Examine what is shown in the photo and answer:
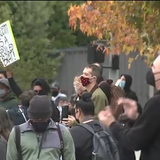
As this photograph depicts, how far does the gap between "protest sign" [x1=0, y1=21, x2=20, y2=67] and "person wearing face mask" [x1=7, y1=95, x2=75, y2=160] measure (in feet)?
16.5

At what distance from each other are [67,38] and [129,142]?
29.8 metres

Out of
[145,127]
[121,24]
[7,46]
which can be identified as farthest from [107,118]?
[121,24]

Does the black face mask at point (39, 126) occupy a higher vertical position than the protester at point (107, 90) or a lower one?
higher

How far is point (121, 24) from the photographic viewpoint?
1246cm

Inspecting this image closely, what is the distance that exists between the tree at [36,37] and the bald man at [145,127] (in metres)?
17.3

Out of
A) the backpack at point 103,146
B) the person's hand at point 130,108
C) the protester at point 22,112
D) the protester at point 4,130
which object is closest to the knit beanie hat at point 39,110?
the protester at point 4,130

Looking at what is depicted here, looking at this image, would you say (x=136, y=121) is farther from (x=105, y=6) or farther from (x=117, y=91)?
(x=105, y=6)

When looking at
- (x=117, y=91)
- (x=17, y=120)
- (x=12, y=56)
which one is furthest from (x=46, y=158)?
(x=12, y=56)

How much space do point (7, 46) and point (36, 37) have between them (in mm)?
17813

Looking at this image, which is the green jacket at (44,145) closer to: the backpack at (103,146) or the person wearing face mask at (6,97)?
the backpack at (103,146)

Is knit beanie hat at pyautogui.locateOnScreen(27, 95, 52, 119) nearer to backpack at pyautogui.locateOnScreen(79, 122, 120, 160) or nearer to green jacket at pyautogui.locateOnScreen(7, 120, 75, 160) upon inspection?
green jacket at pyautogui.locateOnScreen(7, 120, 75, 160)

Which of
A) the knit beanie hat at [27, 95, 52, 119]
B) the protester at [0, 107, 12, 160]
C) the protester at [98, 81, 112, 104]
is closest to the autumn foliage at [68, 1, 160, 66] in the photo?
the protester at [98, 81, 112, 104]

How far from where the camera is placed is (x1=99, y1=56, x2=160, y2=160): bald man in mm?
4910

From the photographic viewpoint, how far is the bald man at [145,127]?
16.1ft
